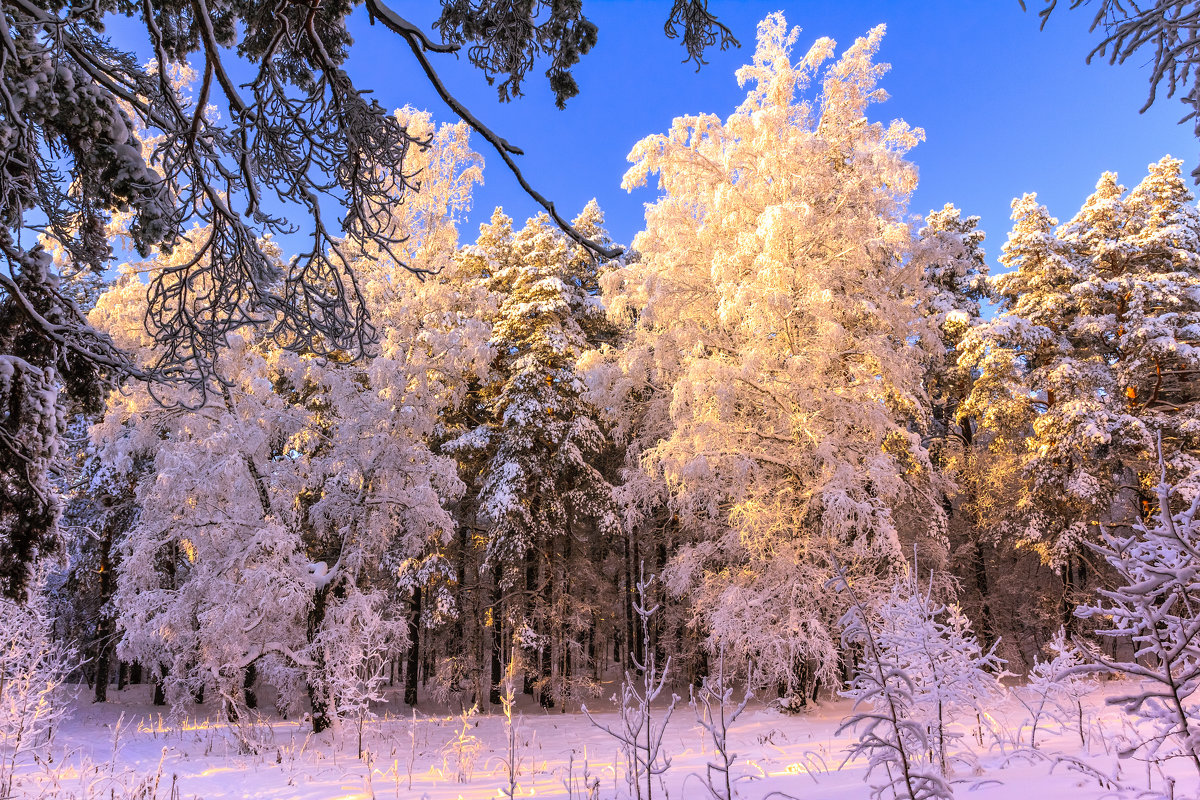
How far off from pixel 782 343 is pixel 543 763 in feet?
26.0

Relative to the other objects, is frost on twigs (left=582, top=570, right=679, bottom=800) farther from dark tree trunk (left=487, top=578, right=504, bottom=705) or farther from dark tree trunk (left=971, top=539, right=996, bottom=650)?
dark tree trunk (left=971, top=539, right=996, bottom=650)

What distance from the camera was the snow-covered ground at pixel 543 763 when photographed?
433 centimetres

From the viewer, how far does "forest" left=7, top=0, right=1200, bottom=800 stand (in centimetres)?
362

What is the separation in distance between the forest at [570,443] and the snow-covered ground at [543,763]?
0.34 feet

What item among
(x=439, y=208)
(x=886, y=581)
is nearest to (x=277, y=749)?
(x=886, y=581)

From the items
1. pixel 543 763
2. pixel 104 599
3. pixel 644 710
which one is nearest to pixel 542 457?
pixel 543 763

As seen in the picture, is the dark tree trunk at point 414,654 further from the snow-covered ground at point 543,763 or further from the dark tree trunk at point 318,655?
the dark tree trunk at point 318,655

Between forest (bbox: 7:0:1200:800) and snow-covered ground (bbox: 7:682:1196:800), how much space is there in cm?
10

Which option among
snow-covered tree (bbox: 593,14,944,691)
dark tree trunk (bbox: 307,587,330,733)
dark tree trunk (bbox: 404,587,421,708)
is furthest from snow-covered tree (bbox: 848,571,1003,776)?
dark tree trunk (bbox: 404,587,421,708)

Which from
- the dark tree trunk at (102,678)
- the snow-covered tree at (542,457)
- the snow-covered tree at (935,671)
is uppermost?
the snow-covered tree at (542,457)

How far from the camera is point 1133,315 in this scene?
1390cm

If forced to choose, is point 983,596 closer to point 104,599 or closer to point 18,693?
point 18,693

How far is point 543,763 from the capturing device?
7723 mm

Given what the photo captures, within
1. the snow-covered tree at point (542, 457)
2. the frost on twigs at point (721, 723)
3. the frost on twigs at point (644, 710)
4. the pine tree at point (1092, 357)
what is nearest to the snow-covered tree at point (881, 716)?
the frost on twigs at point (721, 723)
